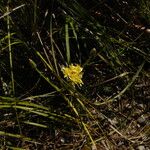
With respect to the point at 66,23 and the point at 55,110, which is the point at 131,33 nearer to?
the point at 66,23

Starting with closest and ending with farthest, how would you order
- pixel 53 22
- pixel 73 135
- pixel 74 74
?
pixel 74 74
pixel 73 135
pixel 53 22

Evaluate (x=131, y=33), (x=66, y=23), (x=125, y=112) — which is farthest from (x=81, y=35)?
(x=125, y=112)

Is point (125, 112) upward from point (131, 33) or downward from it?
downward

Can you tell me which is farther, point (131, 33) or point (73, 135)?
point (131, 33)

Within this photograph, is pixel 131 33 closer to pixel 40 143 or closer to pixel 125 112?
pixel 125 112

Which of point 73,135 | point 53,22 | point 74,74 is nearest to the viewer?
point 74,74

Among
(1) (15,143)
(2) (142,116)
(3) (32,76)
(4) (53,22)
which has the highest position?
(4) (53,22)
